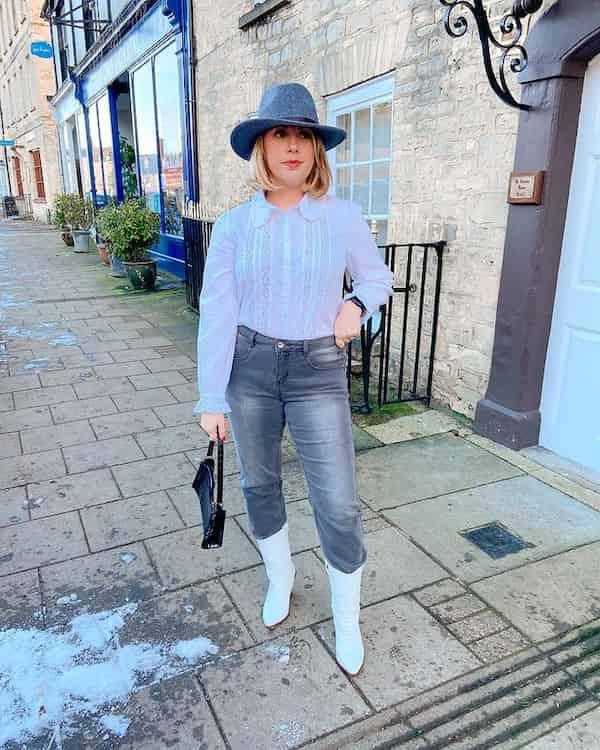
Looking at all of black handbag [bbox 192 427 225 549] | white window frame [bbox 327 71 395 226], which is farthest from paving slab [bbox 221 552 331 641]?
white window frame [bbox 327 71 395 226]

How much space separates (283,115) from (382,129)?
3.44m

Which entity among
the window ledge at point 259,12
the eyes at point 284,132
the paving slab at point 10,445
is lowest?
the paving slab at point 10,445

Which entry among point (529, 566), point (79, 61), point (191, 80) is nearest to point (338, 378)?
point (529, 566)

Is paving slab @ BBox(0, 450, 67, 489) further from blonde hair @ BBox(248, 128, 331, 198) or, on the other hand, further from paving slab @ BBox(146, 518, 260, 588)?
blonde hair @ BBox(248, 128, 331, 198)

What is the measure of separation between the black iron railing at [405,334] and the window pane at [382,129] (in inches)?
34.6

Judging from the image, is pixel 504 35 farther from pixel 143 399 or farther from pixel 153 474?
pixel 143 399

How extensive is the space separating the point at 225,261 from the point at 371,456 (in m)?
2.14

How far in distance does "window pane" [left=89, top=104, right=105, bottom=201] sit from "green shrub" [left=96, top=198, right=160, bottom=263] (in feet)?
23.0

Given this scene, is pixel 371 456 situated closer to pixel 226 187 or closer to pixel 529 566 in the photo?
pixel 529 566

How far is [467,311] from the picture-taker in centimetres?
407

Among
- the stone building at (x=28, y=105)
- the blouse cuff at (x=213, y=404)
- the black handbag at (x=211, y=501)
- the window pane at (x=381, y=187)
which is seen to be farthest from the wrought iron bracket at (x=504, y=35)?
the stone building at (x=28, y=105)

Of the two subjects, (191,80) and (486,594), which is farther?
(191,80)

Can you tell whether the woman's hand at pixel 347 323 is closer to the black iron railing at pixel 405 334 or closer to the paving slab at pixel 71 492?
the paving slab at pixel 71 492

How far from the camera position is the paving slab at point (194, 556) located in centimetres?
260
